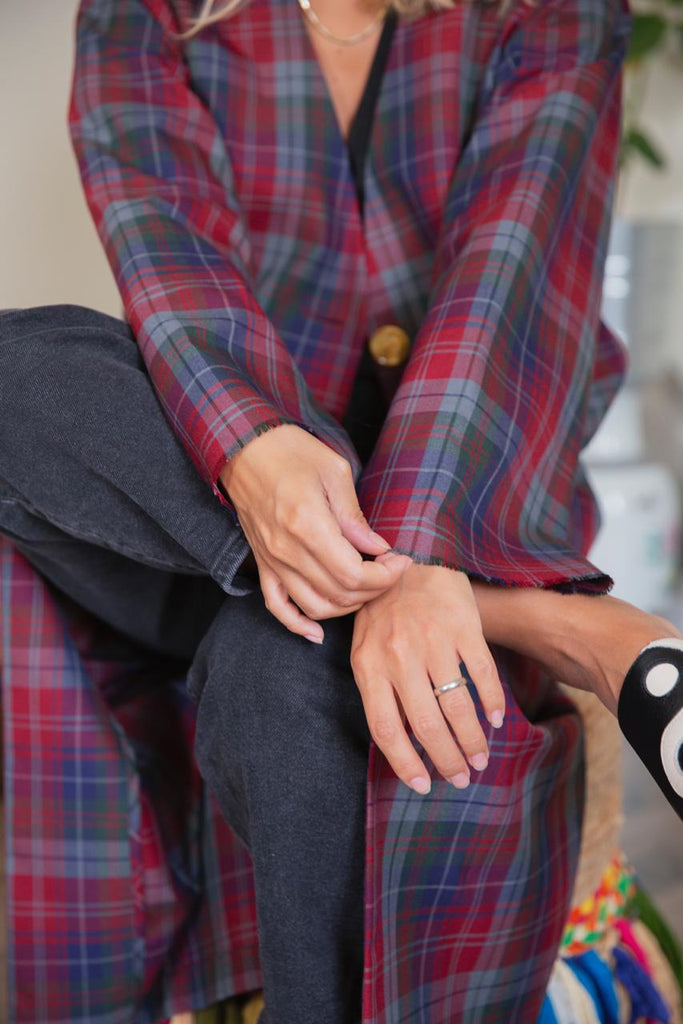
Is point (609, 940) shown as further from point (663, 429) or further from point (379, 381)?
point (663, 429)

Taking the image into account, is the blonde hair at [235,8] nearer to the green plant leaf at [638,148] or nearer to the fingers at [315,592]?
the fingers at [315,592]

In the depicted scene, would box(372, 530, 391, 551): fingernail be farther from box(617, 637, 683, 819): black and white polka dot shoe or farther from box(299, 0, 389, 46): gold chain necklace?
box(299, 0, 389, 46): gold chain necklace

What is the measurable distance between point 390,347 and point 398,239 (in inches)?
5.0

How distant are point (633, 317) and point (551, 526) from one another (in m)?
1.62

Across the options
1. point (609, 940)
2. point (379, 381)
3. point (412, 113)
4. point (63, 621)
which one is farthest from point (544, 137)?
point (609, 940)

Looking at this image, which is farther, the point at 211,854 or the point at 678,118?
the point at 678,118

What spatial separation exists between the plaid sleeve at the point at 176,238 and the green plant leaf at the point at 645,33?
1366 millimetres

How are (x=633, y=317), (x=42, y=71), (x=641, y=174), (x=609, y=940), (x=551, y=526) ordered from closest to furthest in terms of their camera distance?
(x=551, y=526), (x=609, y=940), (x=42, y=71), (x=633, y=317), (x=641, y=174)

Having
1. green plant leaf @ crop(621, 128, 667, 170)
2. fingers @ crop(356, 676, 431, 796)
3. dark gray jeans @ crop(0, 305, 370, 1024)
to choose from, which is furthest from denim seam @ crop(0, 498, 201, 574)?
green plant leaf @ crop(621, 128, 667, 170)

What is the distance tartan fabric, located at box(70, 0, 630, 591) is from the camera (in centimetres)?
74

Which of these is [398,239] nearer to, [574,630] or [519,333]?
[519,333]

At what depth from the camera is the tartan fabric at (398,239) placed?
2.44 feet

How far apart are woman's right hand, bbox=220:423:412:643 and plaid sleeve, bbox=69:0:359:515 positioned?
2 cm

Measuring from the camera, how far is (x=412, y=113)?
983mm
